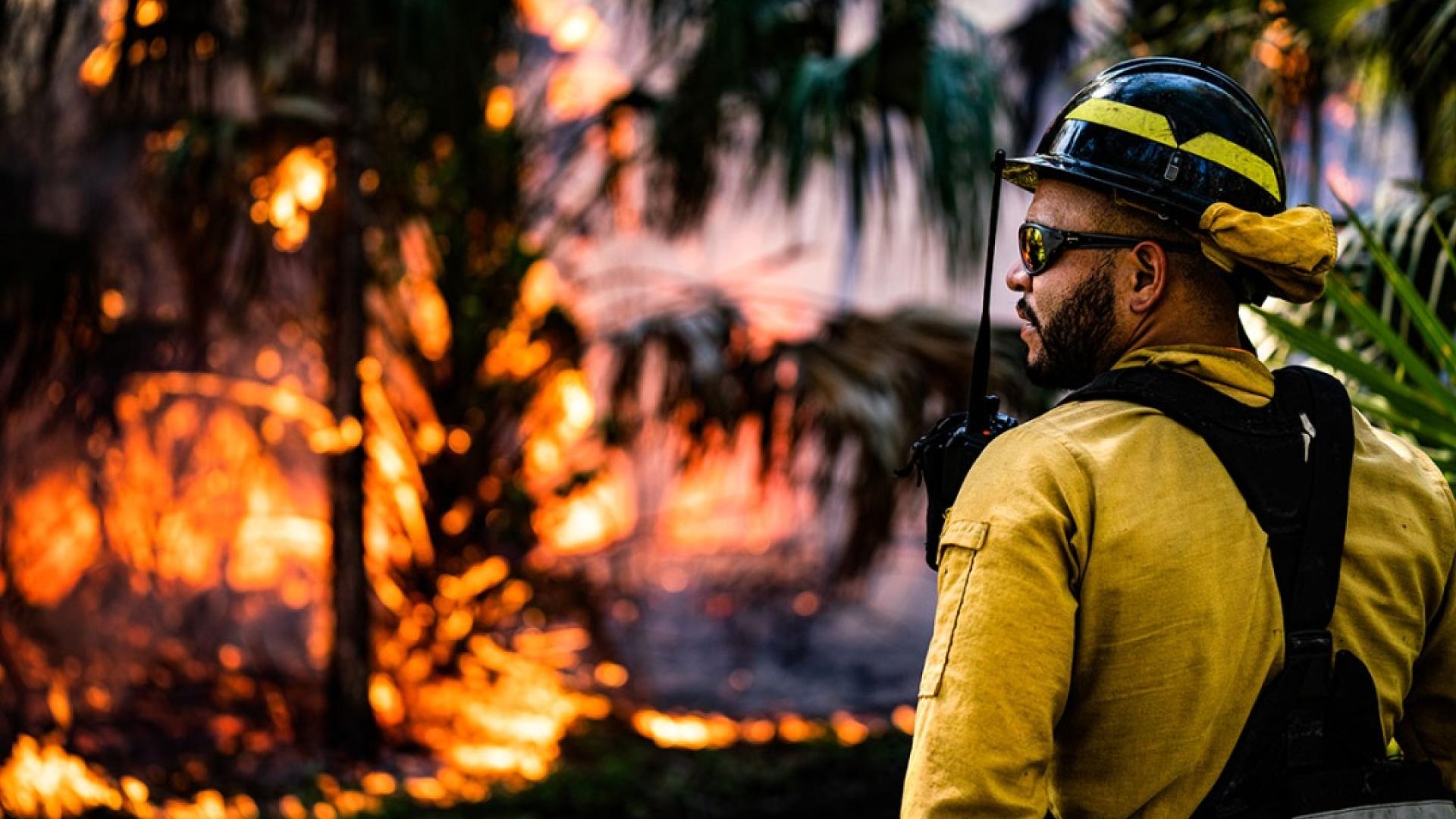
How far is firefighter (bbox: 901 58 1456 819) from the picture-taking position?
4.55 ft

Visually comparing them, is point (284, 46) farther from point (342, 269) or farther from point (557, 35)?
point (557, 35)

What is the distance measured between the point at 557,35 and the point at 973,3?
238 cm

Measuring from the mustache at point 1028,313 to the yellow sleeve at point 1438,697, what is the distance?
0.47 m

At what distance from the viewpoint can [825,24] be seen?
5.96 meters

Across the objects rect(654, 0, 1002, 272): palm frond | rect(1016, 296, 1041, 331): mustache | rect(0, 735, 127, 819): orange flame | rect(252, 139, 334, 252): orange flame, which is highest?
rect(654, 0, 1002, 272): palm frond

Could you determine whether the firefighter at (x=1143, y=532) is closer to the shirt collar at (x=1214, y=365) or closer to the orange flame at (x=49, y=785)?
the shirt collar at (x=1214, y=365)

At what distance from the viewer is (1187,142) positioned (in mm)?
1561

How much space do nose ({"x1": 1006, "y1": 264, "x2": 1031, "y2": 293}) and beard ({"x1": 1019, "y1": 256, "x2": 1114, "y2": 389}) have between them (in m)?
0.03

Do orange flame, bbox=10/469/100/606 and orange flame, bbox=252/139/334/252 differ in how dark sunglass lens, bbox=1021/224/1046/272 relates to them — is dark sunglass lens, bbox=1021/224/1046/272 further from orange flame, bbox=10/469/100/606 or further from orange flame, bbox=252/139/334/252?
orange flame, bbox=10/469/100/606

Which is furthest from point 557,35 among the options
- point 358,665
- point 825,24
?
point 358,665

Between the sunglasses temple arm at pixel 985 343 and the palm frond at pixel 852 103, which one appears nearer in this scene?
the sunglasses temple arm at pixel 985 343

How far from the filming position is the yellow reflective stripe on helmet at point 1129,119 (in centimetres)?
156

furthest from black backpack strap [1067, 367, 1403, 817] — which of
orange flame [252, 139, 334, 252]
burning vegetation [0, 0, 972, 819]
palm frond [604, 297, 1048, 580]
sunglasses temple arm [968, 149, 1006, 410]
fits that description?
orange flame [252, 139, 334, 252]

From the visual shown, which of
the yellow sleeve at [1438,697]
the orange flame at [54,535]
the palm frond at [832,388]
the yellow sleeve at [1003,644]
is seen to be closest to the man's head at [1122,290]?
the yellow sleeve at [1003,644]
